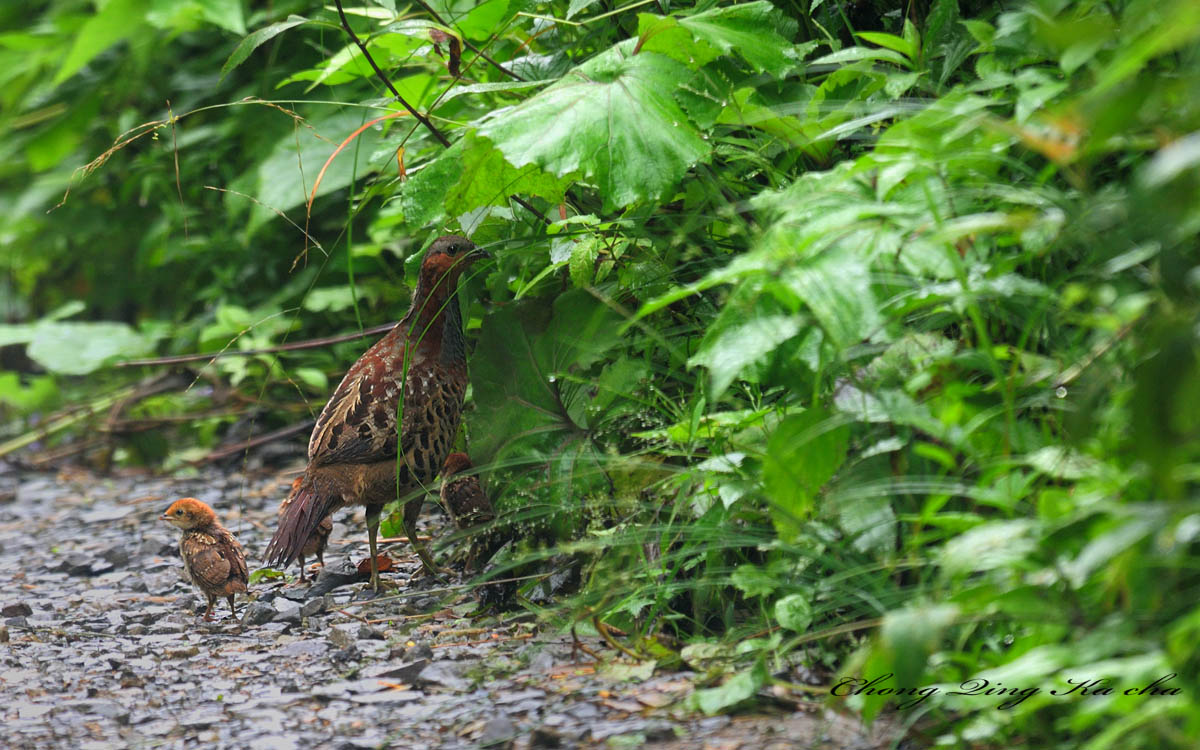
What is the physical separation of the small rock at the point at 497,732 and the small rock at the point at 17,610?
6.76 ft

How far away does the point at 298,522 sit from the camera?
3.56 metres

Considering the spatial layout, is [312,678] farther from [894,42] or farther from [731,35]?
[894,42]

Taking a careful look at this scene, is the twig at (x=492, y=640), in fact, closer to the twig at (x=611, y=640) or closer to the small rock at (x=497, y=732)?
the twig at (x=611, y=640)

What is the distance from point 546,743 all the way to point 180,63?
619 centimetres

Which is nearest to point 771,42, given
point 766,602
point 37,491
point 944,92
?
point 944,92

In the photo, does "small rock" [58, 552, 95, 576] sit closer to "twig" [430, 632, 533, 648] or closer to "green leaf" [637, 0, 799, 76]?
→ "twig" [430, 632, 533, 648]

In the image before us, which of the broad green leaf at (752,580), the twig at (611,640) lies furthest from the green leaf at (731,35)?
the twig at (611,640)

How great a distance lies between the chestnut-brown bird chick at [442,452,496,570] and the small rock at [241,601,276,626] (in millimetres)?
619

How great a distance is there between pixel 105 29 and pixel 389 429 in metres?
4.02

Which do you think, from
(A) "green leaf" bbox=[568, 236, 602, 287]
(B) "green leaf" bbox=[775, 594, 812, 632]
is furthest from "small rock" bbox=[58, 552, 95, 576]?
(B) "green leaf" bbox=[775, 594, 812, 632]

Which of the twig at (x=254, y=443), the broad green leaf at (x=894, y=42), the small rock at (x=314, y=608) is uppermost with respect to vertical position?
the broad green leaf at (x=894, y=42)

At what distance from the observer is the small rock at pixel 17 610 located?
11.9 feet

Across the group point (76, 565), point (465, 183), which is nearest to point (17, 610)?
point (76, 565)

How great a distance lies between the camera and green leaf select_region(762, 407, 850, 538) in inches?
85.9
